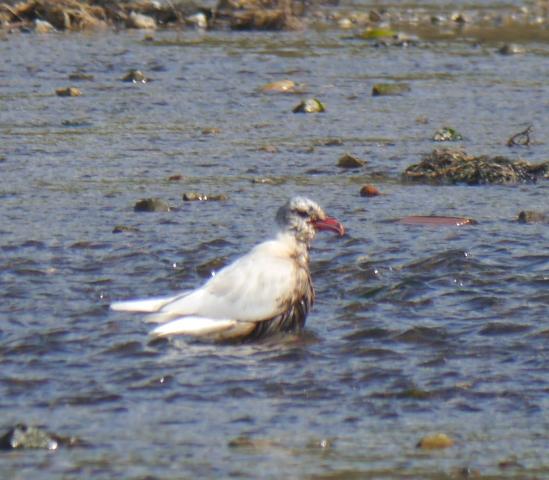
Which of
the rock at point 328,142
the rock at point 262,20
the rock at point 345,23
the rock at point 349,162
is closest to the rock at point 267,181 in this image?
the rock at point 349,162

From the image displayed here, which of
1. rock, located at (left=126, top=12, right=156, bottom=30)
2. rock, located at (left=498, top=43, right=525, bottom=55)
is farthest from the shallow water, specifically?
rock, located at (left=126, top=12, right=156, bottom=30)

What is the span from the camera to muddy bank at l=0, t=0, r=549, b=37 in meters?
19.9

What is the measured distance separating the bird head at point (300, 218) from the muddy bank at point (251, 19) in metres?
12.2

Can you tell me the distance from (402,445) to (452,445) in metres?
0.17

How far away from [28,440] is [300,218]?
8.12ft

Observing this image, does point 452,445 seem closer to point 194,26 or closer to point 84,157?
point 84,157

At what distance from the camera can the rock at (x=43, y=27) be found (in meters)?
19.5

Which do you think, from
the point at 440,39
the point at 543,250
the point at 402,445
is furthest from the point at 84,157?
the point at 440,39

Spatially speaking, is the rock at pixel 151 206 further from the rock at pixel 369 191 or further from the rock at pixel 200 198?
the rock at pixel 369 191

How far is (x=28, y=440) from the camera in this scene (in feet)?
16.2

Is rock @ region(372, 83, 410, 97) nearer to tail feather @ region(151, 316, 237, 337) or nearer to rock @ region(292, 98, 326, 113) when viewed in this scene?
rock @ region(292, 98, 326, 113)

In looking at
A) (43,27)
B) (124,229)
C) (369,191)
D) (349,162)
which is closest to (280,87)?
(349,162)

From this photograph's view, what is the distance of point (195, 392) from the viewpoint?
18.5 feet

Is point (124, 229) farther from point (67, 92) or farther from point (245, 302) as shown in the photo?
point (67, 92)
